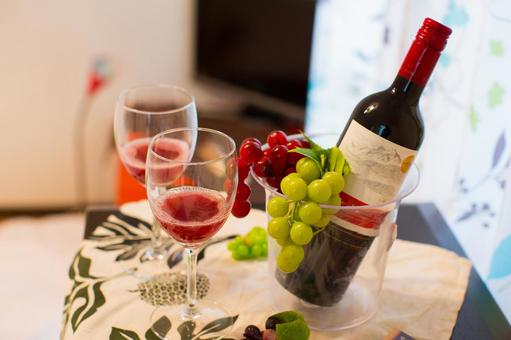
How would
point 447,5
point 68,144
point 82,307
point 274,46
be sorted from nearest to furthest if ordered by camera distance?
point 82,307
point 447,5
point 274,46
point 68,144

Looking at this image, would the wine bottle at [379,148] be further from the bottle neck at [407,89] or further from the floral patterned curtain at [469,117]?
the floral patterned curtain at [469,117]

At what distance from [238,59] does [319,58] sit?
509 mm

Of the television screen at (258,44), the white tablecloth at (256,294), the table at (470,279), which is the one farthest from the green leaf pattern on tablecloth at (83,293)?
the television screen at (258,44)

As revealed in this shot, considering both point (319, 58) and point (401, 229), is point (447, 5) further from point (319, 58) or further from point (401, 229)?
point (319, 58)

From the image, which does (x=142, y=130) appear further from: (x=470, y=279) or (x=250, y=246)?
(x=470, y=279)

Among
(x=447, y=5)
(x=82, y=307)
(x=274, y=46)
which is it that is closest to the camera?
(x=82, y=307)

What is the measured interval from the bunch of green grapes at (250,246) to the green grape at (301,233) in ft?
0.82

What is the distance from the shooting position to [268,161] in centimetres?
78

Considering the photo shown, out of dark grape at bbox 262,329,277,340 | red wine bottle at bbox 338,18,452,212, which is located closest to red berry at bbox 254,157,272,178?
red wine bottle at bbox 338,18,452,212

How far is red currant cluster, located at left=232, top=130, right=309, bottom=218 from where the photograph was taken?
785mm

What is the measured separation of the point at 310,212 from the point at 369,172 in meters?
0.10

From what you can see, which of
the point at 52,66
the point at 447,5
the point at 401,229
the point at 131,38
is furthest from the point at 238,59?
the point at 401,229

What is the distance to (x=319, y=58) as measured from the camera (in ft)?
6.41

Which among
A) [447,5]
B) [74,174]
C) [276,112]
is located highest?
[447,5]
